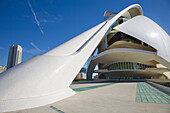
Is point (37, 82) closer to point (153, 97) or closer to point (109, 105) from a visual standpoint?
point (109, 105)

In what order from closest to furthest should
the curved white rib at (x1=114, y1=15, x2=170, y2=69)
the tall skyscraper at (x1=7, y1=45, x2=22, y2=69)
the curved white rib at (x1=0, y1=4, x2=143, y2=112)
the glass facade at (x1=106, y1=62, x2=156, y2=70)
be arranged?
the curved white rib at (x1=0, y1=4, x2=143, y2=112), the curved white rib at (x1=114, y1=15, x2=170, y2=69), the glass facade at (x1=106, y1=62, x2=156, y2=70), the tall skyscraper at (x1=7, y1=45, x2=22, y2=69)

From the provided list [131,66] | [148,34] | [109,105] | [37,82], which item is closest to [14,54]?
[131,66]

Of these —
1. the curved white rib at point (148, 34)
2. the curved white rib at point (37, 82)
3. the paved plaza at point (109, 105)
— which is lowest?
the paved plaza at point (109, 105)

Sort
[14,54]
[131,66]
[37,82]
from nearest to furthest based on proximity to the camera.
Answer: [37,82], [131,66], [14,54]

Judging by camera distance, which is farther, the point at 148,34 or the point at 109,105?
the point at 148,34

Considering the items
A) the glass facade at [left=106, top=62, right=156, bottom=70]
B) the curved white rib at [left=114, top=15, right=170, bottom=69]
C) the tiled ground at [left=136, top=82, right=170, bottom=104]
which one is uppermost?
the curved white rib at [left=114, top=15, right=170, bottom=69]

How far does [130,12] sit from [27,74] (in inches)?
1456

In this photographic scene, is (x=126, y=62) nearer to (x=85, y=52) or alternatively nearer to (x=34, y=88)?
(x=85, y=52)

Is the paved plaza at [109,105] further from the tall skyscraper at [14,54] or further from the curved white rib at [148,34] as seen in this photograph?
the tall skyscraper at [14,54]

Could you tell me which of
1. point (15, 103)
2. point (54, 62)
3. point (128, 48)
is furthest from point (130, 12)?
point (15, 103)

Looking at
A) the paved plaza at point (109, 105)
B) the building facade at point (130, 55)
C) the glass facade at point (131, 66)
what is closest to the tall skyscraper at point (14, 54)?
the building facade at point (130, 55)

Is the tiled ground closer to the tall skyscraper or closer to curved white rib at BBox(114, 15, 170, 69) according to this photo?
curved white rib at BBox(114, 15, 170, 69)

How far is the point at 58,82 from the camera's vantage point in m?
4.12

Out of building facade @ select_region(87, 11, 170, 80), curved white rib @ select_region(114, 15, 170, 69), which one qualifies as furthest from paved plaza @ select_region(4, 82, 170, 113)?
building facade @ select_region(87, 11, 170, 80)
